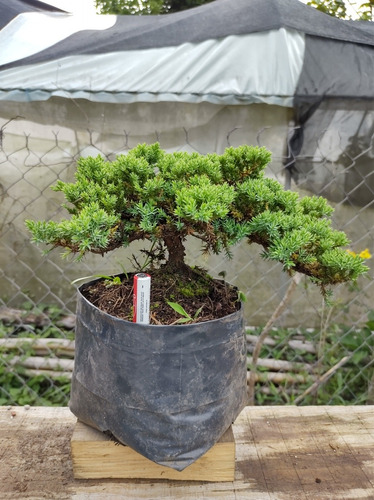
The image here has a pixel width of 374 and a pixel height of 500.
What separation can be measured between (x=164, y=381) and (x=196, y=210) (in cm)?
32

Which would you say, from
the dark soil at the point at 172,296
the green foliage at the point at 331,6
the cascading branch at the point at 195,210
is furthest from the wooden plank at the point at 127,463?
the green foliage at the point at 331,6

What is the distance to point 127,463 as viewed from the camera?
103 centimetres

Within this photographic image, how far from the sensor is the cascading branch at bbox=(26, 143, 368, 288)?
84 centimetres

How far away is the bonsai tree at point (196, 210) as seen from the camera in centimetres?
84

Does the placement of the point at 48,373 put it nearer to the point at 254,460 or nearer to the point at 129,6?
the point at 254,460

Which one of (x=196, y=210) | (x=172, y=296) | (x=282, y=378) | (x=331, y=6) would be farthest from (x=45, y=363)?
(x=331, y=6)

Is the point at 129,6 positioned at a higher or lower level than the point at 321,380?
higher

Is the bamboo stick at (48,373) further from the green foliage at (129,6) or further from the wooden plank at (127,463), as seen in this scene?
the green foliage at (129,6)

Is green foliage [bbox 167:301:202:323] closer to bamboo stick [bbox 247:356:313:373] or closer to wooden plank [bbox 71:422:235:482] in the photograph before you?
wooden plank [bbox 71:422:235:482]

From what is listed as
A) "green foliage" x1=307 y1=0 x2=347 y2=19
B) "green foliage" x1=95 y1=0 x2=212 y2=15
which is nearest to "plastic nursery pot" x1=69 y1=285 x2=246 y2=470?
"green foliage" x1=307 y1=0 x2=347 y2=19

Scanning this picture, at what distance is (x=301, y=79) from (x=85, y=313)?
59.6 inches

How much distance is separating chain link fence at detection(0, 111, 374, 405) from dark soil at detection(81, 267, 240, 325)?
1191mm

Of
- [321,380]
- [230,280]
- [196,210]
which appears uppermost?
[196,210]

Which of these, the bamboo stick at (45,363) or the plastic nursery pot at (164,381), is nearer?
the plastic nursery pot at (164,381)
